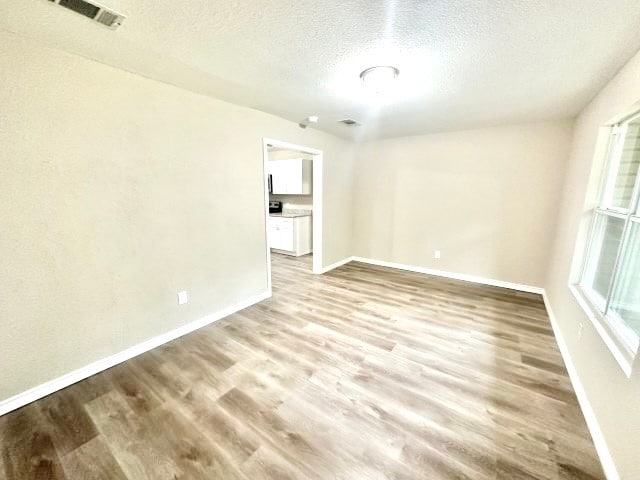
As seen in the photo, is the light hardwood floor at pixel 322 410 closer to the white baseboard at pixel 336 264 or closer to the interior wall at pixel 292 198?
the white baseboard at pixel 336 264

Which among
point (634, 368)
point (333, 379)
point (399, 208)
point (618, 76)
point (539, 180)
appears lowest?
point (333, 379)

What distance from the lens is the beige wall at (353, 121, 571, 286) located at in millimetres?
3477

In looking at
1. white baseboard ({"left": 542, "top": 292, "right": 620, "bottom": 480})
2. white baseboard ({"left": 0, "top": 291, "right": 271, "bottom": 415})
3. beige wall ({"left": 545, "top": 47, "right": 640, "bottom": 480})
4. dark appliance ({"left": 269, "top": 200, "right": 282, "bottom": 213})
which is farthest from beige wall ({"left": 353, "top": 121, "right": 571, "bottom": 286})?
white baseboard ({"left": 0, "top": 291, "right": 271, "bottom": 415})

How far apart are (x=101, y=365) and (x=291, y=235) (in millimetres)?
3781

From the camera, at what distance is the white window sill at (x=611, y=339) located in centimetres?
128

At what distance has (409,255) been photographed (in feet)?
15.3

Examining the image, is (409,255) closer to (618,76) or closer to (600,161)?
(600,161)

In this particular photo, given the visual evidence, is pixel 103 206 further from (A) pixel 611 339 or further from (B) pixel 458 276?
(B) pixel 458 276

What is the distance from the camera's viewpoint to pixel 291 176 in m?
5.69

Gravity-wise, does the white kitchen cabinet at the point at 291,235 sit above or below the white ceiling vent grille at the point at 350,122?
below

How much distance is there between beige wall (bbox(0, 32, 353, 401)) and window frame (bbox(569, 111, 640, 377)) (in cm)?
315

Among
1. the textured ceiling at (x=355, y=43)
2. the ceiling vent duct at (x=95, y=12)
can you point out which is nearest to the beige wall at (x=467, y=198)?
the textured ceiling at (x=355, y=43)

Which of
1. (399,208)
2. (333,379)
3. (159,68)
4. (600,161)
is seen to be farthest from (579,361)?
(159,68)

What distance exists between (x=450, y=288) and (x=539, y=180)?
1.89 meters
